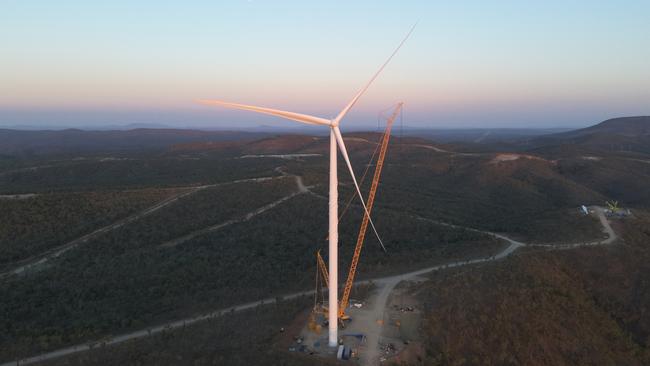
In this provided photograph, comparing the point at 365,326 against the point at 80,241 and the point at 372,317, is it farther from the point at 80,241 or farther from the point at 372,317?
the point at 80,241

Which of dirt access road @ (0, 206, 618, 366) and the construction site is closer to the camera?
the construction site

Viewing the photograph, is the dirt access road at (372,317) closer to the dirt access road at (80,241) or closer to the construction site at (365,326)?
the construction site at (365,326)

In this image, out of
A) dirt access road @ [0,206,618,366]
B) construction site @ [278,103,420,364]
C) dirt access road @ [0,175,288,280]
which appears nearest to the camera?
construction site @ [278,103,420,364]

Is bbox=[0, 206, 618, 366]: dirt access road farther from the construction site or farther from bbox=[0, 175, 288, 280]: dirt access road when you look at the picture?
bbox=[0, 175, 288, 280]: dirt access road

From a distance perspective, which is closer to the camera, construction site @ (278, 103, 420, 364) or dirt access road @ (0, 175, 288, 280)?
construction site @ (278, 103, 420, 364)

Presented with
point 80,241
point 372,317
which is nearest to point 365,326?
point 372,317

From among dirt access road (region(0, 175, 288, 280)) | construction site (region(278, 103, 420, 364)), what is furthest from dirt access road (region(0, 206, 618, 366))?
dirt access road (region(0, 175, 288, 280))

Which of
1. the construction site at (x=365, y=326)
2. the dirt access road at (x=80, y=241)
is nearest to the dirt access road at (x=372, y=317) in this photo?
the construction site at (x=365, y=326)

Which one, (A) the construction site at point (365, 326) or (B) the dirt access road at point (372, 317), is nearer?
(A) the construction site at point (365, 326)

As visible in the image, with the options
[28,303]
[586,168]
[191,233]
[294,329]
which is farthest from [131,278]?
[586,168]

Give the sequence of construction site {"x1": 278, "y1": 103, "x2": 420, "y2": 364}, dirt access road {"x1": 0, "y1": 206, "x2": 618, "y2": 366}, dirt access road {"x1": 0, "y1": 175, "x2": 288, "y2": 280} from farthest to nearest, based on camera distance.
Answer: dirt access road {"x1": 0, "y1": 175, "x2": 288, "y2": 280}
dirt access road {"x1": 0, "y1": 206, "x2": 618, "y2": 366}
construction site {"x1": 278, "y1": 103, "x2": 420, "y2": 364}

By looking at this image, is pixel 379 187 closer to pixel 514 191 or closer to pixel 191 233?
pixel 514 191
